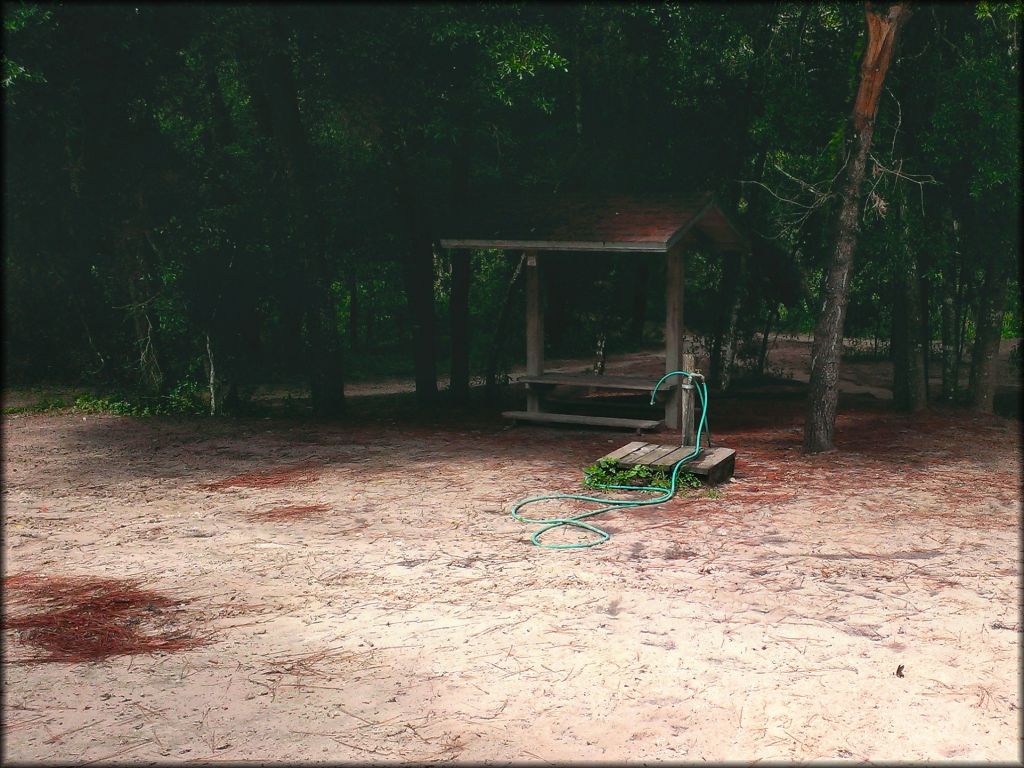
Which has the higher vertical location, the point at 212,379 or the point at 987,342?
the point at 987,342

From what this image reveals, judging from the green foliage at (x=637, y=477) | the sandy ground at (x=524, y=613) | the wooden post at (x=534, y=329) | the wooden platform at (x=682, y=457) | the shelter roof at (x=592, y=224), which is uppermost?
the shelter roof at (x=592, y=224)

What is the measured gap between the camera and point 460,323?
1648 centimetres

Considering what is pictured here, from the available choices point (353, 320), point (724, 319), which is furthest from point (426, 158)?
point (353, 320)

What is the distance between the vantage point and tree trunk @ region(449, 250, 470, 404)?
16.5 metres

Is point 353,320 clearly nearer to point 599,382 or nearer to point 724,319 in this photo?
point 724,319

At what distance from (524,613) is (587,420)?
22.6ft

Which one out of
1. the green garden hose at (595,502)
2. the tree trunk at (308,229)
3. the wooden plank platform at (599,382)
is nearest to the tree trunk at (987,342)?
the wooden plank platform at (599,382)

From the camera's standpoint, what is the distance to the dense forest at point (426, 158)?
13320mm

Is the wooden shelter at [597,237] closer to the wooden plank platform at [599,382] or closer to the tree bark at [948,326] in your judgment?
the wooden plank platform at [599,382]

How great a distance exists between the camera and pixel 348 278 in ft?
75.7

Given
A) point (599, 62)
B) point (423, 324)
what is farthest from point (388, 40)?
point (423, 324)

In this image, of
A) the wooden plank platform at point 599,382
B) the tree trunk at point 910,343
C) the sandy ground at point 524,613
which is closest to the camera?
the sandy ground at point 524,613

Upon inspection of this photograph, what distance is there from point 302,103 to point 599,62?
16.4 ft

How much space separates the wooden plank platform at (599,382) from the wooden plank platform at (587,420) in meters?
0.41
